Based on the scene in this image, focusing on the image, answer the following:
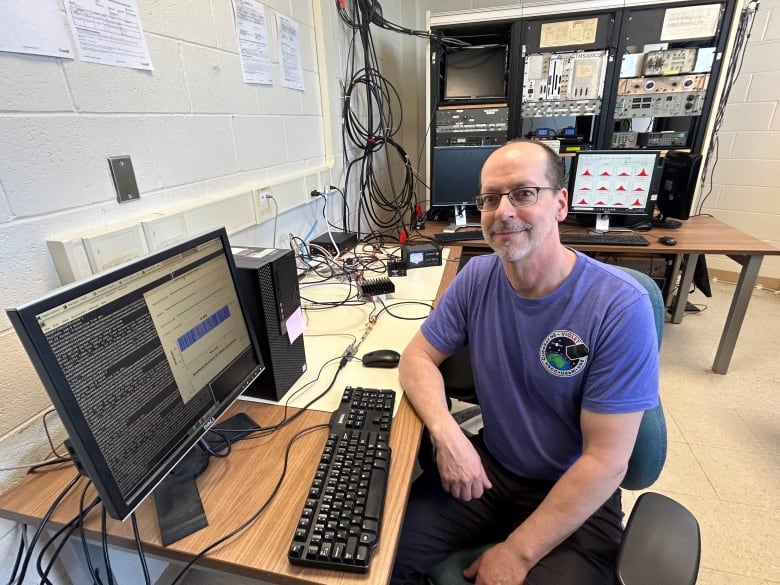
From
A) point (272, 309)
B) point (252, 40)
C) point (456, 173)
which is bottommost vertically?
point (272, 309)

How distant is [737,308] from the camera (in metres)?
2.12

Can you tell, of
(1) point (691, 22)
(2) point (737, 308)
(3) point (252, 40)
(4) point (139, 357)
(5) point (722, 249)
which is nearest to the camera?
(4) point (139, 357)

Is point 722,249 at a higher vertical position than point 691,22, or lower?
lower

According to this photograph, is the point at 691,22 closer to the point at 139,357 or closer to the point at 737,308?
the point at 737,308

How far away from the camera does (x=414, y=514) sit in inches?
40.1

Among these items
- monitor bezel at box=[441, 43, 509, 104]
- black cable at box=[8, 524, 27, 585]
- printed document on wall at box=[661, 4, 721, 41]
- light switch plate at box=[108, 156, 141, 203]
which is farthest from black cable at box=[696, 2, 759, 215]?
black cable at box=[8, 524, 27, 585]

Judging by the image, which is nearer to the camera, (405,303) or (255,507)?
(255,507)

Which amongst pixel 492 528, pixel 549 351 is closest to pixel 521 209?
pixel 549 351

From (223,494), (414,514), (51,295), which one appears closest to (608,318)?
(414,514)

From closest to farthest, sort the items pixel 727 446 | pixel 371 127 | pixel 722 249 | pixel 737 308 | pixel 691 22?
pixel 727 446, pixel 722 249, pixel 737 308, pixel 691 22, pixel 371 127

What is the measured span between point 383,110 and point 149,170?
6.90 ft

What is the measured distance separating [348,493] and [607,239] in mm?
1970

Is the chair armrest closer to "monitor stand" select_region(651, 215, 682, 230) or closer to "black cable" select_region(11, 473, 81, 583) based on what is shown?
"black cable" select_region(11, 473, 81, 583)

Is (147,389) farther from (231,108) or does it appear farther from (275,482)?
(231,108)
